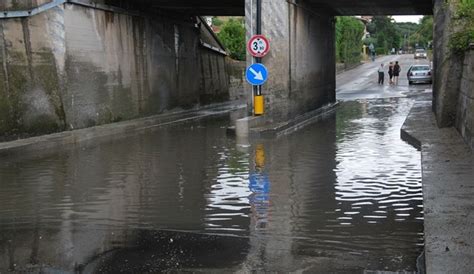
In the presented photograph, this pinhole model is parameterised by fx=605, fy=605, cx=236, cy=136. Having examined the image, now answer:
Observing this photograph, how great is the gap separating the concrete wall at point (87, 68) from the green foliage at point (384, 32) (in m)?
102

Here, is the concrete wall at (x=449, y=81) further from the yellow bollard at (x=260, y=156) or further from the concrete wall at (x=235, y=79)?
the concrete wall at (x=235, y=79)

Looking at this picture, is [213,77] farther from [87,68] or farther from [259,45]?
[259,45]

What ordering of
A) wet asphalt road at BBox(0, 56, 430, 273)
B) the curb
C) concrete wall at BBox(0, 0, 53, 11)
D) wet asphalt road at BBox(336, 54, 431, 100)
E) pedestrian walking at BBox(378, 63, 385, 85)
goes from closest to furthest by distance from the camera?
wet asphalt road at BBox(0, 56, 430, 273) < the curb < concrete wall at BBox(0, 0, 53, 11) < wet asphalt road at BBox(336, 54, 431, 100) < pedestrian walking at BBox(378, 63, 385, 85)

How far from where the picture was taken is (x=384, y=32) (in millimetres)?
125688

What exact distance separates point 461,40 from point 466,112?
2407 millimetres

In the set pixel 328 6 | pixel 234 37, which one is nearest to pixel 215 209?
pixel 328 6

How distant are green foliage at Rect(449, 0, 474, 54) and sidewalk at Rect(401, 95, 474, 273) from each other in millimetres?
1944

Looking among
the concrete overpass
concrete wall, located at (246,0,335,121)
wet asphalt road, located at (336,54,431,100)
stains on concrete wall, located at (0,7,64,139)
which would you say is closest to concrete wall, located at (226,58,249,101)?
wet asphalt road, located at (336,54,431,100)

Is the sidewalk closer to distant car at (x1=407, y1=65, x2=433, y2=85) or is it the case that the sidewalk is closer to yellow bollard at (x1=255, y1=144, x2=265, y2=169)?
yellow bollard at (x1=255, y1=144, x2=265, y2=169)

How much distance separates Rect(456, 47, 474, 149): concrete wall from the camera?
10.5 m

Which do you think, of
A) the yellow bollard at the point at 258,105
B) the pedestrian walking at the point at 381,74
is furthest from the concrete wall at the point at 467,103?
the pedestrian walking at the point at 381,74

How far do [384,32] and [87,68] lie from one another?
376 ft

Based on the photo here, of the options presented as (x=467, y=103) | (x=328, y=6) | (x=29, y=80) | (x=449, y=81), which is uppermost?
(x=328, y=6)

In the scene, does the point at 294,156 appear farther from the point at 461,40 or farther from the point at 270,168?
the point at 461,40
